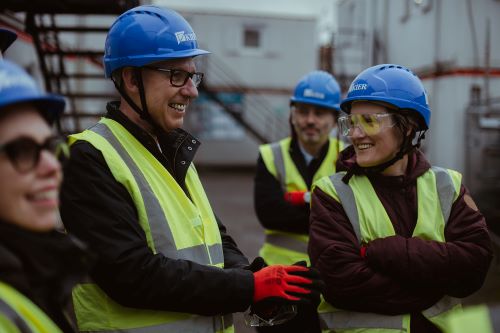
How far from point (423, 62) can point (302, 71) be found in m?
8.56

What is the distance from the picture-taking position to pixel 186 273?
1936mm

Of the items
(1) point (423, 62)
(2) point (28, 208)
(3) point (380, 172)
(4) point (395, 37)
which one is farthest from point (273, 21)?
(2) point (28, 208)

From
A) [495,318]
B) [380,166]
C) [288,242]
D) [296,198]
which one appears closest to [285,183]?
[296,198]

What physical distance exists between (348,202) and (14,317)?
150 cm

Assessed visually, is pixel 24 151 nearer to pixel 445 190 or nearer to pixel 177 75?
pixel 177 75

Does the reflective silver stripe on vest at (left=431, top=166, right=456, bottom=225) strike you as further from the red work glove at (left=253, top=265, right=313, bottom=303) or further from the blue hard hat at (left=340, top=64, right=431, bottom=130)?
the red work glove at (left=253, top=265, right=313, bottom=303)

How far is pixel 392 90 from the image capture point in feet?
8.30

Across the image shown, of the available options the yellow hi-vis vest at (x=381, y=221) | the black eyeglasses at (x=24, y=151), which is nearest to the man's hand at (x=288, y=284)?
the yellow hi-vis vest at (x=381, y=221)

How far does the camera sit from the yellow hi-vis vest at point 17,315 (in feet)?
4.17

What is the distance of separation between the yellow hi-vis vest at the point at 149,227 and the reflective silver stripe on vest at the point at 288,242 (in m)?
1.45

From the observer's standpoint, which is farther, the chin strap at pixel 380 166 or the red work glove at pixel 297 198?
the red work glove at pixel 297 198

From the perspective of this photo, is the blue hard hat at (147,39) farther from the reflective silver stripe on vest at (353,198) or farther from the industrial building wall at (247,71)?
the industrial building wall at (247,71)

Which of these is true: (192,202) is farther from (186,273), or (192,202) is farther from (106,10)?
(106,10)

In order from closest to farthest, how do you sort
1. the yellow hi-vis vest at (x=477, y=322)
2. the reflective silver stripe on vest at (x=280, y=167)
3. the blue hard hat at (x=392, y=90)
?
the yellow hi-vis vest at (x=477, y=322) → the blue hard hat at (x=392, y=90) → the reflective silver stripe on vest at (x=280, y=167)
